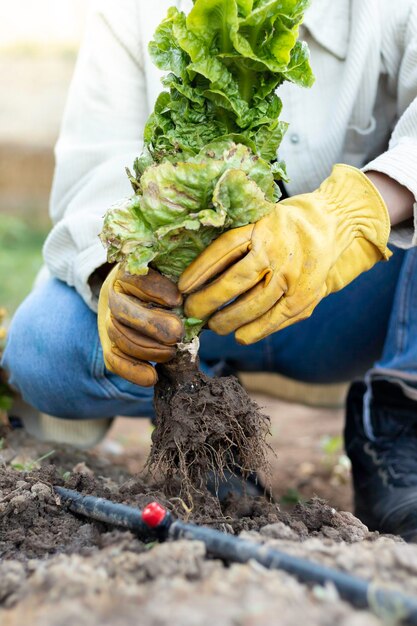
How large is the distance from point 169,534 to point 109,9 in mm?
2042

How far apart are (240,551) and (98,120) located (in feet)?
6.29

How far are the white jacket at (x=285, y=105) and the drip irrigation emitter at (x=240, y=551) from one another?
899 mm

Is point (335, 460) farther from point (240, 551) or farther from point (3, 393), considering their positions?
point (240, 551)

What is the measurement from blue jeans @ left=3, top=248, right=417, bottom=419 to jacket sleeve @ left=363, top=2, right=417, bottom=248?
48cm

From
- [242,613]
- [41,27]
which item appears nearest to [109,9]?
[242,613]

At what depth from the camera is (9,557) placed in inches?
67.0

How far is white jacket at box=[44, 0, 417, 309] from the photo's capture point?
256 centimetres

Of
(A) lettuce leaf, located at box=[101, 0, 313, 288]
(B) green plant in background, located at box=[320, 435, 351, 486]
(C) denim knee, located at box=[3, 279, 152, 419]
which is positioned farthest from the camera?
(B) green plant in background, located at box=[320, 435, 351, 486]

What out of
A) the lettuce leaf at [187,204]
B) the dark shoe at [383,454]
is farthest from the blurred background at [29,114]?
the lettuce leaf at [187,204]

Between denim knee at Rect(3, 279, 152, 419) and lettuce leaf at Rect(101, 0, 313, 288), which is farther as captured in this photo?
denim knee at Rect(3, 279, 152, 419)

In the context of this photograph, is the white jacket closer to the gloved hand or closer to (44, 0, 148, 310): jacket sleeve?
(44, 0, 148, 310): jacket sleeve

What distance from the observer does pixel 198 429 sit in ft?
6.49

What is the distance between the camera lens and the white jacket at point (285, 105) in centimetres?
256

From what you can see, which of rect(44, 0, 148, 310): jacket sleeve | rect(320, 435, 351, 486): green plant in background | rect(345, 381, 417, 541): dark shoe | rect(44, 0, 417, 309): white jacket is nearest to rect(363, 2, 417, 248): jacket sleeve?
rect(44, 0, 417, 309): white jacket
